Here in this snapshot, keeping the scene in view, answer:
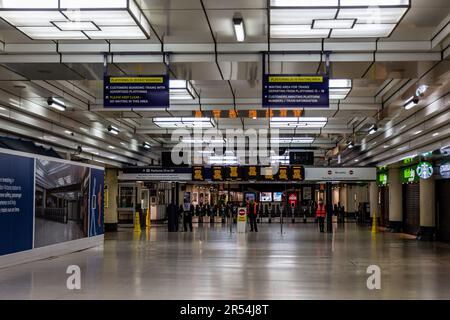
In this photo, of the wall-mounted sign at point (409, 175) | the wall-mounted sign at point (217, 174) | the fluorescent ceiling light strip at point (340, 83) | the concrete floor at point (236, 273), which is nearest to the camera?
the concrete floor at point (236, 273)

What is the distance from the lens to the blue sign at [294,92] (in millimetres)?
11516

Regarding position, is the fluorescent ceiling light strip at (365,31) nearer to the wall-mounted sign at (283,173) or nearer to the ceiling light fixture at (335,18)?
the ceiling light fixture at (335,18)

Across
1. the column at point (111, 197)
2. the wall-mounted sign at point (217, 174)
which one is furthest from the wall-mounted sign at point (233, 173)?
the column at point (111, 197)

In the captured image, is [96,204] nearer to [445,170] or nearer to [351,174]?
[445,170]

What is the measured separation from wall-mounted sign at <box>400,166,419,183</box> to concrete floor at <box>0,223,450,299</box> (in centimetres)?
638

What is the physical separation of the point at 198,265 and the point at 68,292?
4.33 metres

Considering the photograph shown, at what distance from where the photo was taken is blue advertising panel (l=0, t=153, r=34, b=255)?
41.4 feet

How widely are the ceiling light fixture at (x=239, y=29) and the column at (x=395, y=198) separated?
62.3 feet

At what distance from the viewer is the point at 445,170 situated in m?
20.6

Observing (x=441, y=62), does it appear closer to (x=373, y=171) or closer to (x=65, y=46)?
(x=65, y=46)

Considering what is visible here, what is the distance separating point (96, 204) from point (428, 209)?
1235 centimetres

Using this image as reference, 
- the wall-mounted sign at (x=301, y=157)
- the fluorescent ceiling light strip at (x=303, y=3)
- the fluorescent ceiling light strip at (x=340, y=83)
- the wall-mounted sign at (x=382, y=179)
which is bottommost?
the wall-mounted sign at (x=382, y=179)

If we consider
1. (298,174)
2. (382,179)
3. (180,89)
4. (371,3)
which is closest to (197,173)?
(298,174)
